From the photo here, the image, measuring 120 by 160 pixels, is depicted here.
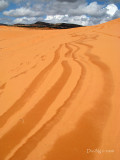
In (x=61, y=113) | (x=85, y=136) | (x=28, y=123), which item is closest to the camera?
(x=85, y=136)

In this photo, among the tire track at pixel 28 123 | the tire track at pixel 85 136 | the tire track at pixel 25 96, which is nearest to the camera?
the tire track at pixel 85 136

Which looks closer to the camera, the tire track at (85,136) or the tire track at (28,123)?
the tire track at (85,136)

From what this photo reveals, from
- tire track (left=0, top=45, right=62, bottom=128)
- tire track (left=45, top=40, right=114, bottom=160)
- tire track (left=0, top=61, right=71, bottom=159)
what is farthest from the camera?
tire track (left=0, top=45, right=62, bottom=128)

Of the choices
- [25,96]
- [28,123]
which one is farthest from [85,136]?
[25,96]

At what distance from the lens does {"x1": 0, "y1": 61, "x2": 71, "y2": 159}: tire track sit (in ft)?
4.99

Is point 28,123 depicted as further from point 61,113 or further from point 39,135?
point 61,113

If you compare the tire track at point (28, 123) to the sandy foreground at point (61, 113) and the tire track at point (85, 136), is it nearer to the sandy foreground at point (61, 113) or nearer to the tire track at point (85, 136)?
the sandy foreground at point (61, 113)

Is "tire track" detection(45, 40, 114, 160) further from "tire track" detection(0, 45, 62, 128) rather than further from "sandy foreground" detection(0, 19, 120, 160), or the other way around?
"tire track" detection(0, 45, 62, 128)

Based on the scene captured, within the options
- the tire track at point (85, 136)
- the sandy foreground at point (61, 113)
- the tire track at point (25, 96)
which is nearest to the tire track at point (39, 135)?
the sandy foreground at point (61, 113)

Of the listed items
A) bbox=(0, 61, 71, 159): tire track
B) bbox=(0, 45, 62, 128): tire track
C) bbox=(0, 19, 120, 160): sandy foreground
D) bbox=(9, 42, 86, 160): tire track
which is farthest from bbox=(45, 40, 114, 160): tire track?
bbox=(0, 45, 62, 128): tire track

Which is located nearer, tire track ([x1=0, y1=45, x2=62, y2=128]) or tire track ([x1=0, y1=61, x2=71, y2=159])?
tire track ([x1=0, y1=61, x2=71, y2=159])

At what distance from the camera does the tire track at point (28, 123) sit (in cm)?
152

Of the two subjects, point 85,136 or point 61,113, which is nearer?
point 85,136

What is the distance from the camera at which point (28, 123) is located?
175 centimetres
